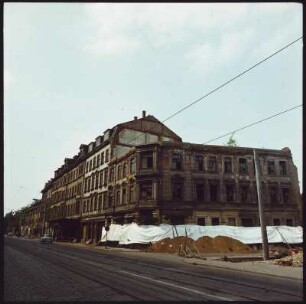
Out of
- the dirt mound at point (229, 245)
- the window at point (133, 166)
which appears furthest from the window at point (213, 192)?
the dirt mound at point (229, 245)

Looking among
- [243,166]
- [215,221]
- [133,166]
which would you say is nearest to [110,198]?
[133,166]

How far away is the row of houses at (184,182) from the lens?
121ft

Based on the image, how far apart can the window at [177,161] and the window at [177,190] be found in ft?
5.45

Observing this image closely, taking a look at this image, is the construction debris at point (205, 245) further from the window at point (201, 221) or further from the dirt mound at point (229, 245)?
the window at point (201, 221)

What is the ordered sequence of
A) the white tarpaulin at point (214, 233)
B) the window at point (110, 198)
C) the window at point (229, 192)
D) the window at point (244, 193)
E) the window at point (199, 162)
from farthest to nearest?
the window at point (110, 198)
the window at point (244, 193)
the window at point (229, 192)
the window at point (199, 162)
the white tarpaulin at point (214, 233)

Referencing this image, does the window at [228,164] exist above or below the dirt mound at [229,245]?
above

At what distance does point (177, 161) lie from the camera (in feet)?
125

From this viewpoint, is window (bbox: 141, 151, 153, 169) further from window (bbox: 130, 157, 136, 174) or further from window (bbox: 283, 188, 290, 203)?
window (bbox: 283, 188, 290, 203)

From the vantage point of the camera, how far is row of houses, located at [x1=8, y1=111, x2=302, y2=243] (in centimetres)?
3681

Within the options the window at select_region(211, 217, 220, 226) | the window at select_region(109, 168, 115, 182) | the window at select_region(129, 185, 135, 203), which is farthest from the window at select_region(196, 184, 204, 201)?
the window at select_region(109, 168, 115, 182)

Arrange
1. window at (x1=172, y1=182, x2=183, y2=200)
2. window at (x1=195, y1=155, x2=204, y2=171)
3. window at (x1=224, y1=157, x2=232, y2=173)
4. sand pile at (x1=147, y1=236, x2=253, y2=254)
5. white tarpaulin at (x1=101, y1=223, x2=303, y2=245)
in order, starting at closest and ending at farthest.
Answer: sand pile at (x1=147, y1=236, x2=253, y2=254), white tarpaulin at (x1=101, y1=223, x2=303, y2=245), window at (x1=172, y1=182, x2=183, y2=200), window at (x1=195, y1=155, x2=204, y2=171), window at (x1=224, y1=157, x2=232, y2=173)

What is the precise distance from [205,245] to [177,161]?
10898mm

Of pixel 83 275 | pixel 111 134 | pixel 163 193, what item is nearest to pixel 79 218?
pixel 111 134

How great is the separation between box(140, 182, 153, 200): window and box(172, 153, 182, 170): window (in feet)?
10.6
